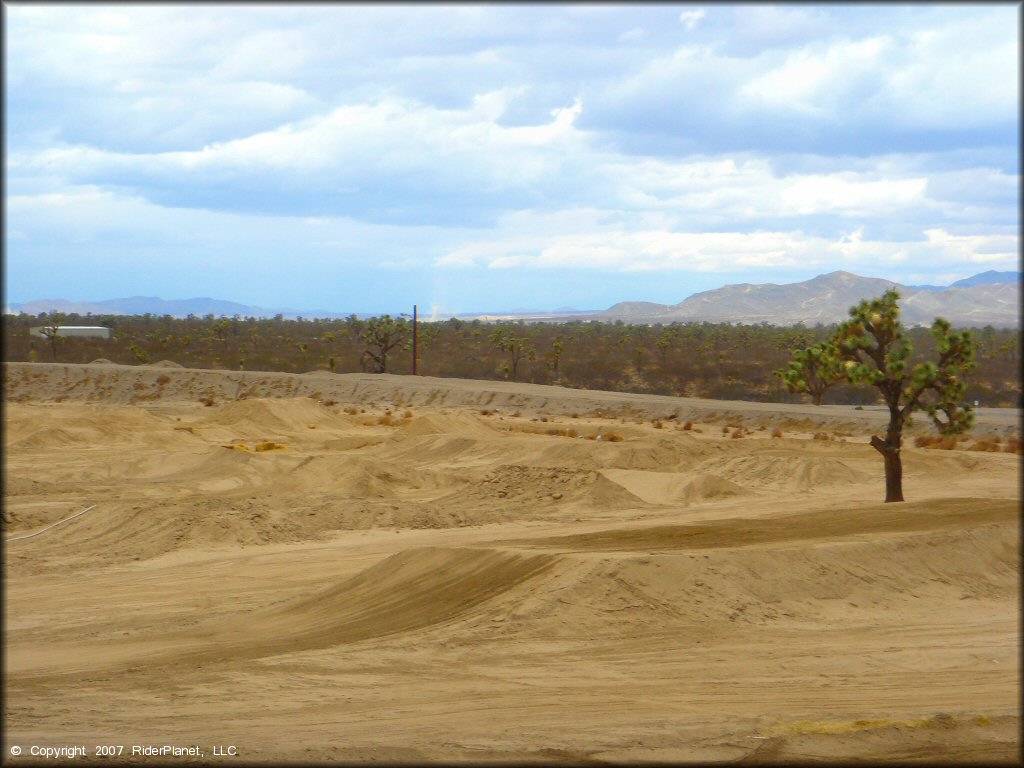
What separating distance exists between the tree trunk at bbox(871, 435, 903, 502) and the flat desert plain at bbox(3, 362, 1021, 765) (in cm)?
278

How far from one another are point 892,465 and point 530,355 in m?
65.0

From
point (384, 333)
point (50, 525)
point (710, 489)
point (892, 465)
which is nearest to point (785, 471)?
point (710, 489)

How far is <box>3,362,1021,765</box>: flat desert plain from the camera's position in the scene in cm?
1148

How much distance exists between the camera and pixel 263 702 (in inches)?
494

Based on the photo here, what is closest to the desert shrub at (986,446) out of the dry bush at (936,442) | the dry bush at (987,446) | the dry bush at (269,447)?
the dry bush at (987,446)

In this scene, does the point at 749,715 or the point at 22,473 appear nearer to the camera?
the point at 749,715

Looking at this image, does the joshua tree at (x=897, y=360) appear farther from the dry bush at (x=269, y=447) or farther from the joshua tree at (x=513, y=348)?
the joshua tree at (x=513, y=348)

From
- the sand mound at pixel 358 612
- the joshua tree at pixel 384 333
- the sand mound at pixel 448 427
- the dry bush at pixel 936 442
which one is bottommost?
the sand mound at pixel 358 612

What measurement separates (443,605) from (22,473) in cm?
2278

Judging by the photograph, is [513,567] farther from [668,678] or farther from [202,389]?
[202,389]

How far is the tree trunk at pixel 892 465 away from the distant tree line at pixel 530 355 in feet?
118

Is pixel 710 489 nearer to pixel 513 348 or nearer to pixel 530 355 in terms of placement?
pixel 513 348

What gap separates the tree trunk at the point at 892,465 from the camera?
1045 inches

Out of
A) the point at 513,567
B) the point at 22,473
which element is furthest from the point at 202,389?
the point at 513,567
